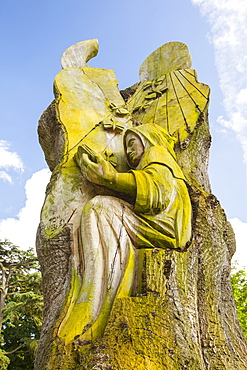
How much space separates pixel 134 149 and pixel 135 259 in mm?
1401

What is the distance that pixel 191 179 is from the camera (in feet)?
14.0

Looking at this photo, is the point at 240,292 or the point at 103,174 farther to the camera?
the point at 240,292

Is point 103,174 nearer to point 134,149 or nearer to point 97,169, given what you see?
point 97,169

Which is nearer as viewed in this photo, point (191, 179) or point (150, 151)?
point (150, 151)

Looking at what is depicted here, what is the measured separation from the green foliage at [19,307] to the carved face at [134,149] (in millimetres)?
12637

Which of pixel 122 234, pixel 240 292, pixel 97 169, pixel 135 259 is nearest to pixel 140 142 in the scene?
pixel 97 169

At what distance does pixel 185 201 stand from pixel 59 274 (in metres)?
1.41

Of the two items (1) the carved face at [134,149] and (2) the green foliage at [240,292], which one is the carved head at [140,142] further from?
(2) the green foliage at [240,292]

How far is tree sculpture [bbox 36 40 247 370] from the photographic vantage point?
8.25ft

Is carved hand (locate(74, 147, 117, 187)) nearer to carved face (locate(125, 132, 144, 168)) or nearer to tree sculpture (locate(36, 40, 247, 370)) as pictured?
tree sculpture (locate(36, 40, 247, 370))

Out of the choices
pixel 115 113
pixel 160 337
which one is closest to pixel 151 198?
pixel 160 337

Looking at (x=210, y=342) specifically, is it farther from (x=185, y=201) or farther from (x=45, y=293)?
(x=45, y=293)

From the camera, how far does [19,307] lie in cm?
1513

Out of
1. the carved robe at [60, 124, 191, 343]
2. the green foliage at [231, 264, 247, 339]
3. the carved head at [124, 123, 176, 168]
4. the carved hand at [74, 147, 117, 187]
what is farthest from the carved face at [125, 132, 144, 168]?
the green foliage at [231, 264, 247, 339]
